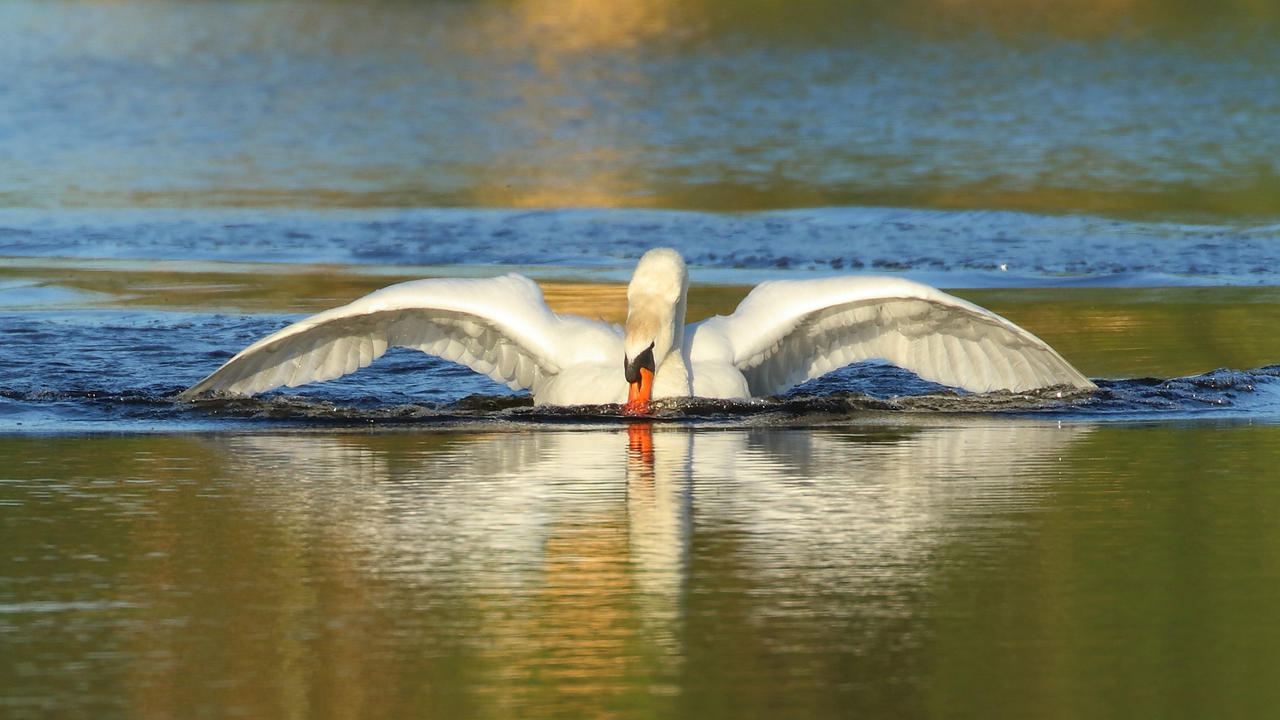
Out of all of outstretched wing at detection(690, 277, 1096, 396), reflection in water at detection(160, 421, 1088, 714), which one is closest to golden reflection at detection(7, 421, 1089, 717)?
reflection in water at detection(160, 421, 1088, 714)

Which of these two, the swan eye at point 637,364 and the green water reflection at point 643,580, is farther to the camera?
the swan eye at point 637,364

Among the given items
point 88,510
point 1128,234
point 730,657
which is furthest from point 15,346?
point 1128,234

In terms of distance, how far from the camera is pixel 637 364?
9.34 m

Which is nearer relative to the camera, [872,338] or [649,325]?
[649,325]

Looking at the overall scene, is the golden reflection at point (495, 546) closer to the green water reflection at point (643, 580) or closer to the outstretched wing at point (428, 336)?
the green water reflection at point (643, 580)

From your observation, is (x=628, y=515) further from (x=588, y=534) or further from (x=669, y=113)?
(x=669, y=113)

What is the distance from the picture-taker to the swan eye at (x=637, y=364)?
932cm

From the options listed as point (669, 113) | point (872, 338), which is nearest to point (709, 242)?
point (872, 338)

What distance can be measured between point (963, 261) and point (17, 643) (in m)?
11.8

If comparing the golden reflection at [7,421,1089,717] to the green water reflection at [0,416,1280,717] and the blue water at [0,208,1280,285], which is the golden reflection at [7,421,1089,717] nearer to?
the green water reflection at [0,416,1280,717]

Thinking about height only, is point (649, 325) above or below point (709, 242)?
below

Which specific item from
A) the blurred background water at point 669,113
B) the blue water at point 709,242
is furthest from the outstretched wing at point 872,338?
the blurred background water at point 669,113

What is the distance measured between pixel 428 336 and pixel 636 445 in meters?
2.16

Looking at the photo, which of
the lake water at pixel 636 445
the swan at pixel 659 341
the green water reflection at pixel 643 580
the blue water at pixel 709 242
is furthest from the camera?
the blue water at pixel 709 242
